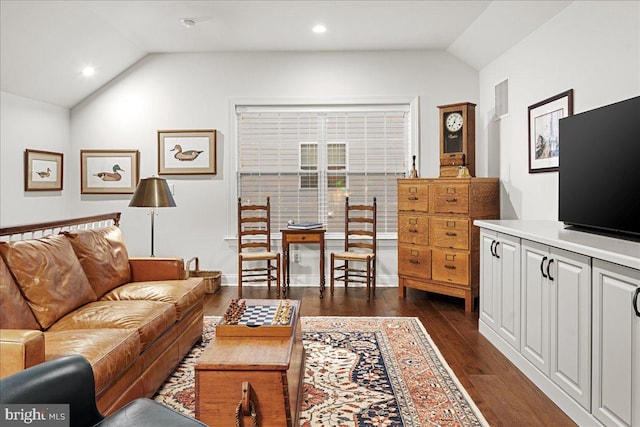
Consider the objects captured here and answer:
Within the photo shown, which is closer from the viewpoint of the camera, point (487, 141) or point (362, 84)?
point (487, 141)

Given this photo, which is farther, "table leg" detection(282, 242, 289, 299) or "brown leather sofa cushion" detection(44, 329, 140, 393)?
"table leg" detection(282, 242, 289, 299)

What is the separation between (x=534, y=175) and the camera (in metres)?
4.05

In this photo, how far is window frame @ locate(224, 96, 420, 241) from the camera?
18.0 feet

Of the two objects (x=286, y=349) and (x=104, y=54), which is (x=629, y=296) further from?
(x=104, y=54)

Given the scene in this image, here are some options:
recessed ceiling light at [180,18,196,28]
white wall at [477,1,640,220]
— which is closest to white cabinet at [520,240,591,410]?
white wall at [477,1,640,220]

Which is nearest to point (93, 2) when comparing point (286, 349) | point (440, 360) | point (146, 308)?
point (146, 308)

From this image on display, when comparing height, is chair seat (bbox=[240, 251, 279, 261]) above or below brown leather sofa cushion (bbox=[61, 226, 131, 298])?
below

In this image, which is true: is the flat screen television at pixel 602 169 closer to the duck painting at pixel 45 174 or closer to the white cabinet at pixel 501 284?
the white cabinet at pixel 501 284

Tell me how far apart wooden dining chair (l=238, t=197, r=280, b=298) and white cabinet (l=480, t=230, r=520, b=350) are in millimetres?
2291

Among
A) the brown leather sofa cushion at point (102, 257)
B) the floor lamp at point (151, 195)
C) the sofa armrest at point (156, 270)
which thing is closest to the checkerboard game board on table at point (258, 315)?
the sofa armrest at point (156, 270)

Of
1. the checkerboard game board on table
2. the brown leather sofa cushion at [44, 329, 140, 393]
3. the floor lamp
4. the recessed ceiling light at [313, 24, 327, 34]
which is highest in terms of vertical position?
the recessed ceiling light at [313, 24, 327, 34]

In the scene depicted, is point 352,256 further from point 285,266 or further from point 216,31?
point 216,31

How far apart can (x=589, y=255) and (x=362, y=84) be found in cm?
387

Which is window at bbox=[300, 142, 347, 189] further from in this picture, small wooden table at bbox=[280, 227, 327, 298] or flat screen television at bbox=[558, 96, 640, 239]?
flat screen television at bbox=[558, 96, 640, 239]
